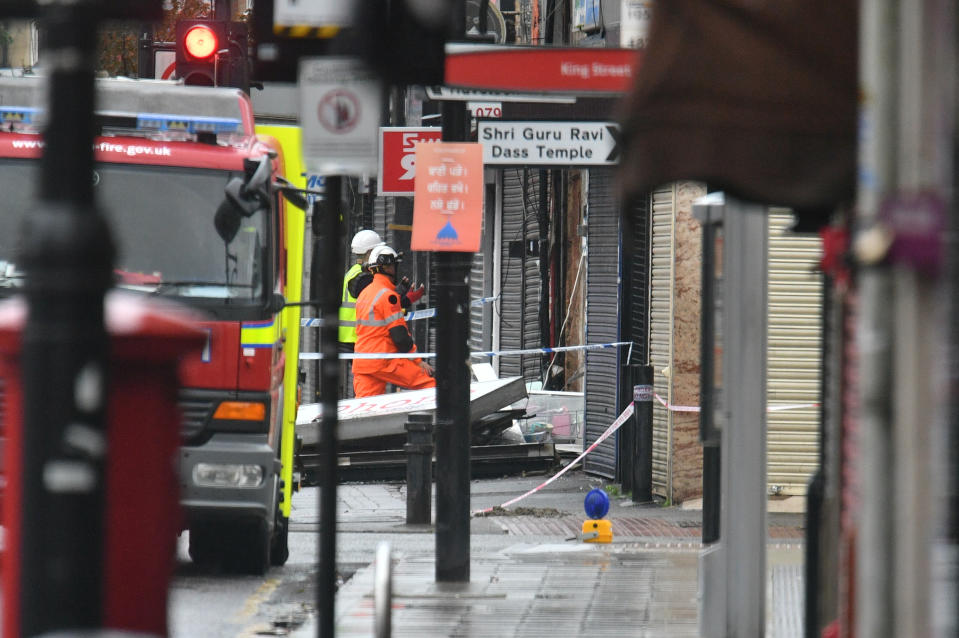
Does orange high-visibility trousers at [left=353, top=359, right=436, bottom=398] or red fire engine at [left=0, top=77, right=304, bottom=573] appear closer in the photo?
red fire engine at [left=0, top=77, right=304, bottom=573]

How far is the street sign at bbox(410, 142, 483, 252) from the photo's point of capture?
1032 centimetres

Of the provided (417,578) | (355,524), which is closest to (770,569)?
(417,578)

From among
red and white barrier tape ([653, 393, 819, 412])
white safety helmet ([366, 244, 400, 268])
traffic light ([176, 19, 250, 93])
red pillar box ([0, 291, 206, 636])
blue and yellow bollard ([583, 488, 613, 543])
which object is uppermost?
traffic light ([176, 19, 250, 93])

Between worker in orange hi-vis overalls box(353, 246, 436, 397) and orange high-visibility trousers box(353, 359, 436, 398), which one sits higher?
worker in orange hi-vis overalls box(353, 246, 436, 397)

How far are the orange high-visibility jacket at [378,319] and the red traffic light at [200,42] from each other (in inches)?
218

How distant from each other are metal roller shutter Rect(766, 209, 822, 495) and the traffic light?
15.1 ft

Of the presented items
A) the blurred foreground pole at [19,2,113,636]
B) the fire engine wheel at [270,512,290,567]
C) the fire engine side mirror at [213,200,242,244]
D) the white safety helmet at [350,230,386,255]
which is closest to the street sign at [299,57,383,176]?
the blurred foreground pole at [19,2,113,636]

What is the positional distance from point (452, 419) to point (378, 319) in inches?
295

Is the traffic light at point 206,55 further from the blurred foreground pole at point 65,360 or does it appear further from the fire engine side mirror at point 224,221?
the blurred foreground pole at point 65,360

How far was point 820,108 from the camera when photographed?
15.0 feet

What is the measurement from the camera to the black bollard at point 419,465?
42.5 ft

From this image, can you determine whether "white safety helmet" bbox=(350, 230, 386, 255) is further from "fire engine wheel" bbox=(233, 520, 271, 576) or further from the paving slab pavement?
"fire engine wheel" bbox=(233, 520, 271, 576)

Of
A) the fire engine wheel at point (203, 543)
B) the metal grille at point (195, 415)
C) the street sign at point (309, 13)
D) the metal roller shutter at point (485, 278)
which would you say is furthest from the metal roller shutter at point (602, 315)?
the street sign at point (309, 13)

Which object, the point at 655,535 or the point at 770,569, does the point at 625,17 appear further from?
the point at 655,535
